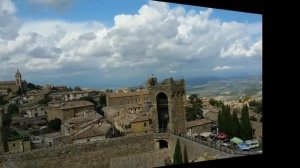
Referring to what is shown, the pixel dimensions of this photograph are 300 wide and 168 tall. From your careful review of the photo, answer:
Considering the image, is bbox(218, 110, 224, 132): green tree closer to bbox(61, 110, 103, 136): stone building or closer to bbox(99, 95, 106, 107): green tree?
bbox(61, 110, 103, 136): stone building

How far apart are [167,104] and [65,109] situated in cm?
458

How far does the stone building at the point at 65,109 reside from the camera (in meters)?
14.9

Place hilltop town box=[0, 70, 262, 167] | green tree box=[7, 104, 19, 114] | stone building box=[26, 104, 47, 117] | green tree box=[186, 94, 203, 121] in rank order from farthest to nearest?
green tree box=[186, 94, 203, 121] → stone building box=[26, 104, 47, 117] → green tree box=[7, 104, 19, 114] → hilltop town box=[0, 70, 262, 167]

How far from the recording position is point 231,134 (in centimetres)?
1085

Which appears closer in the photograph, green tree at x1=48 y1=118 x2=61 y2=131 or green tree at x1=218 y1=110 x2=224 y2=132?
green tree at x1=218 y1=110 x2=224 y2=132

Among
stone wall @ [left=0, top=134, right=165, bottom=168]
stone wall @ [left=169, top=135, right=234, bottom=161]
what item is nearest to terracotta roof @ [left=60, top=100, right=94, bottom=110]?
stone wall @ [left=0, top=134, right=165, bottom=168]

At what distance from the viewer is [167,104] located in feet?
46.0

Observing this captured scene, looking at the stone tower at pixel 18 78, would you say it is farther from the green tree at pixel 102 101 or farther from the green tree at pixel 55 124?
the green tree at pixel 102 101

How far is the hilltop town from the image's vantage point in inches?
442

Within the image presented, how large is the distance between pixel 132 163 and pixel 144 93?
26.5ft

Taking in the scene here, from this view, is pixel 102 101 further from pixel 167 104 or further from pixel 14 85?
pixel 14 85

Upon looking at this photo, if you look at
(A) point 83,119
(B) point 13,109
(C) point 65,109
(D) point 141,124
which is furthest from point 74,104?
(B) point 13,109
